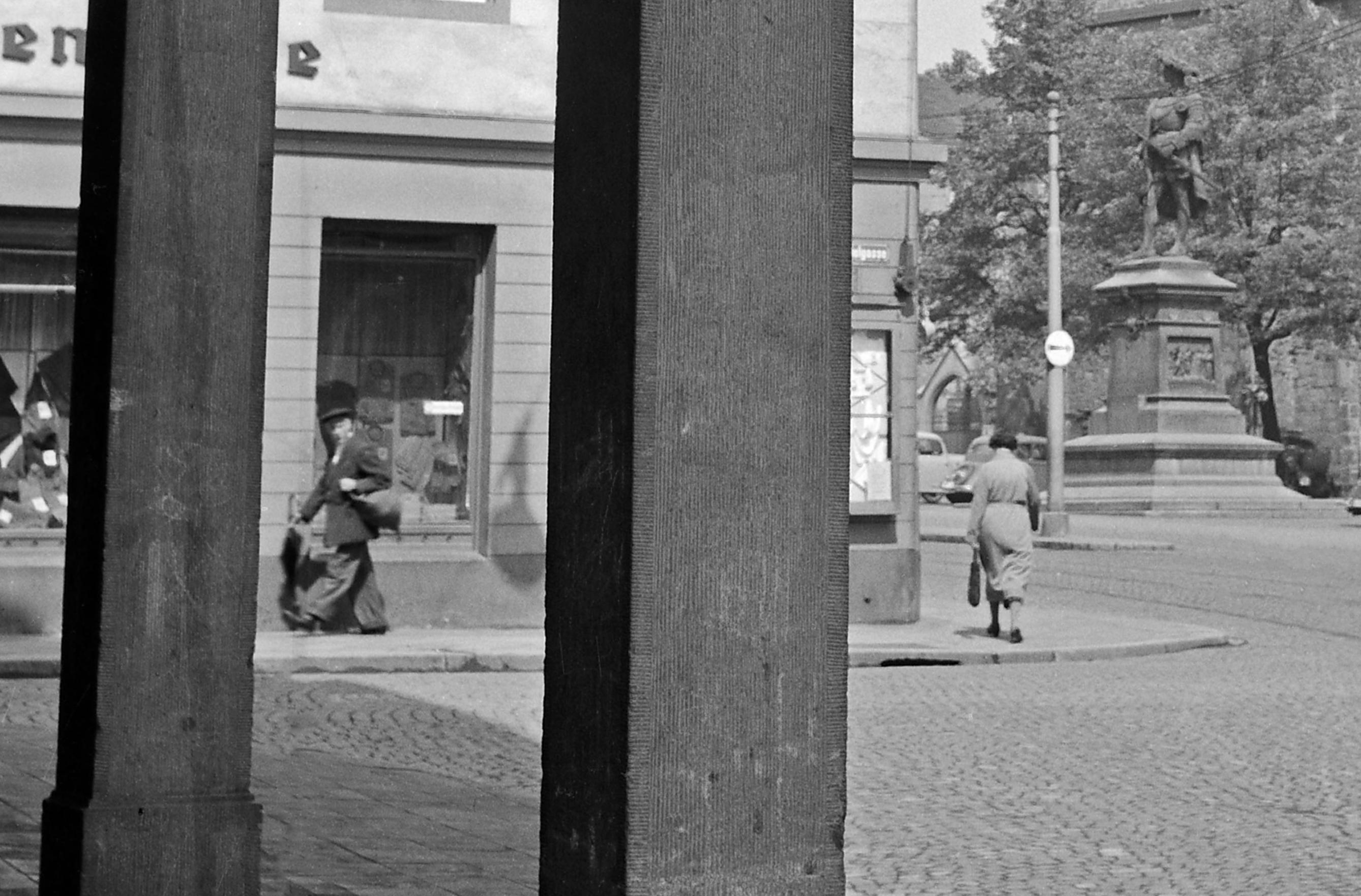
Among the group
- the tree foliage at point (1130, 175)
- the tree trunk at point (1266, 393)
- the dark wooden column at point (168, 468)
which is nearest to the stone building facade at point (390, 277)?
the dark wooden column at point (168, 468)

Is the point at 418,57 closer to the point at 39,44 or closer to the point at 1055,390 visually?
the point at 39,44

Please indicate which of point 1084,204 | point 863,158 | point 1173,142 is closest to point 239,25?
point 863,158

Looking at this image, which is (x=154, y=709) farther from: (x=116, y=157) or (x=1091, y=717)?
(x=1091, y=717)

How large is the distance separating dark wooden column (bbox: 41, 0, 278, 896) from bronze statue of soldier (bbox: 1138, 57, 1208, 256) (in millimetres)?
38637

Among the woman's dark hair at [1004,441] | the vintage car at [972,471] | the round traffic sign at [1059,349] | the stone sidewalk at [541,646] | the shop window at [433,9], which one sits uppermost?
the shop window at [433,9]

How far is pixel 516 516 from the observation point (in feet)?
56.9

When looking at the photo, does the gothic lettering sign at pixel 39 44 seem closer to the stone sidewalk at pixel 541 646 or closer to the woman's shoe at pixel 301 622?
the stone sidewalk at pixel 541 646

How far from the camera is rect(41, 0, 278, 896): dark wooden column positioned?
205 inches

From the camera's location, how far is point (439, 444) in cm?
1773

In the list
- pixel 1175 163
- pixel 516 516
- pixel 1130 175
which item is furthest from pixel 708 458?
pixel 1130 175

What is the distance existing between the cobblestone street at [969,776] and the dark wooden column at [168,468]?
69 cm

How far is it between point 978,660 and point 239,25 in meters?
11.5

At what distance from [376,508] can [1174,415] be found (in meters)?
25.9

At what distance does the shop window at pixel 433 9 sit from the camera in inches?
677
